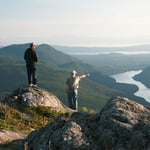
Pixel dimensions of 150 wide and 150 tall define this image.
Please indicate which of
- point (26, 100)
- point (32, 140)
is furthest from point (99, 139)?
point (26, 100)

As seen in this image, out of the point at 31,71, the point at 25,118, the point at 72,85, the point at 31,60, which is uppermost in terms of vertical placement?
the point at 31,60

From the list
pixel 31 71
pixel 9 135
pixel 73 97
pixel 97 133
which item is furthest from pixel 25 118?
pixel 97 133

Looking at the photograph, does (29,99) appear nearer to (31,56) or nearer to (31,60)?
(31,60)

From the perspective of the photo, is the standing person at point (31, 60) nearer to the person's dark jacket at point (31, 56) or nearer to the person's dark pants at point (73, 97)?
the person's dark jacket at point (31, 56)

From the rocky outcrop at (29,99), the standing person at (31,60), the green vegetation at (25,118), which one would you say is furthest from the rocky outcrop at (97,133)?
the standing person at (31,60)

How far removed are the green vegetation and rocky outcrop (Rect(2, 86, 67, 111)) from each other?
1.03m

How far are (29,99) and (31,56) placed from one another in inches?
172

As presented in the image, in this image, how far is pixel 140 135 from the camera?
27.3 ft

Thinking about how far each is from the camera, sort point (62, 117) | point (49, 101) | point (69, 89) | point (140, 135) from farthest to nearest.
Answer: point (49, 101)
point (69, 89)
point (62, 117)
point (140, 135)

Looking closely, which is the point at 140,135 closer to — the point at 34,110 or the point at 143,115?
the point at 143,115

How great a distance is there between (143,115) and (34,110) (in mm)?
12357

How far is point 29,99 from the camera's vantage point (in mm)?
22094

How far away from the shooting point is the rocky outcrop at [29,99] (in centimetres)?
2150

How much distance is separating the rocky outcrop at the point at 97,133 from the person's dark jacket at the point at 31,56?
1367cm
